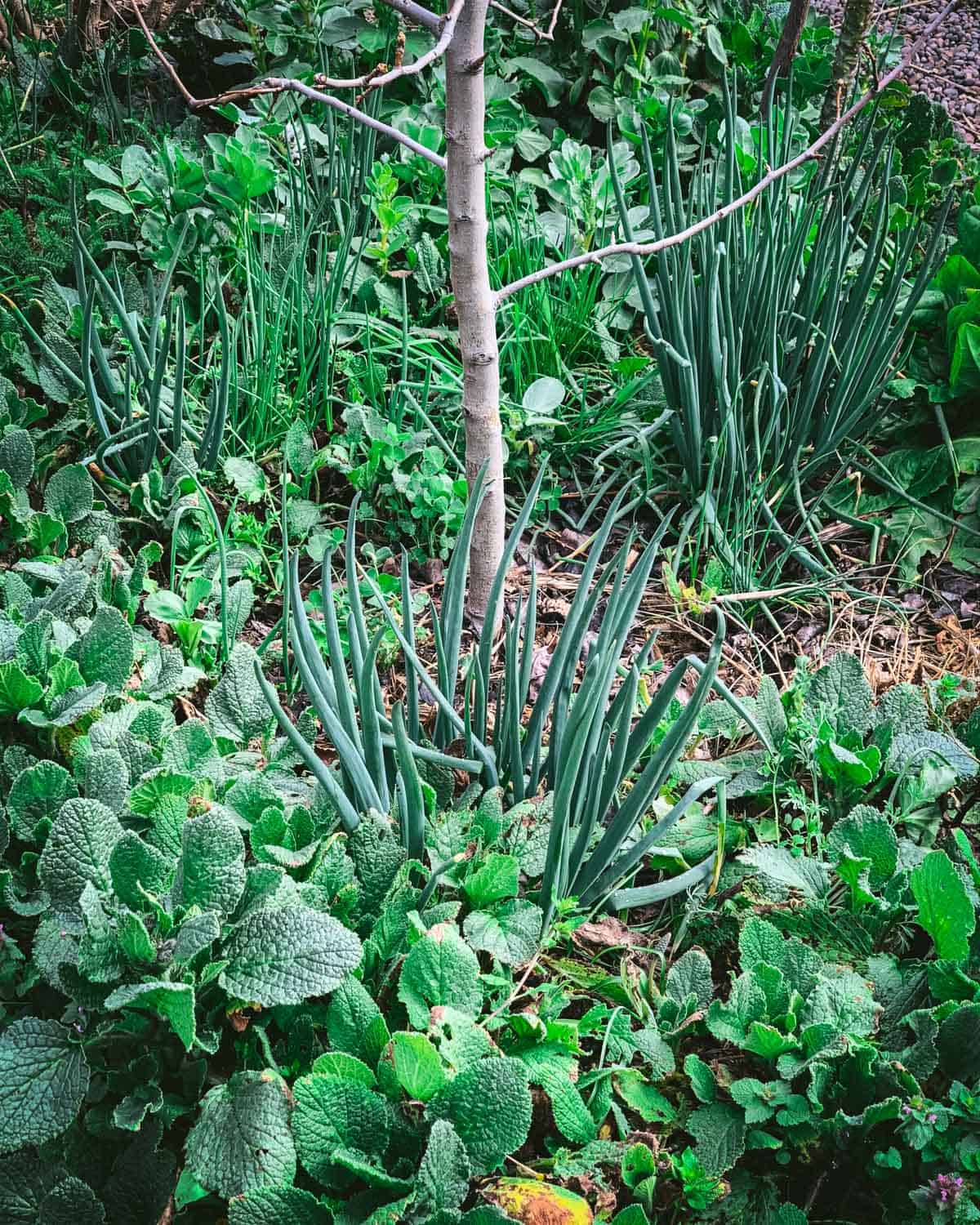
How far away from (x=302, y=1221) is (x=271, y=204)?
2129 millimetres

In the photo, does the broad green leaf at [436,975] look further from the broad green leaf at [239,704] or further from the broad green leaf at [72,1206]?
the broad green leaf at [239,704]

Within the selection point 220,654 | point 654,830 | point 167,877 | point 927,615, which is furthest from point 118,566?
point 927,615

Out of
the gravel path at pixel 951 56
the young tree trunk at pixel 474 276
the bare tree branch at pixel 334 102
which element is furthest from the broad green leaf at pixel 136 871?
the gravel path at pixel 951 56

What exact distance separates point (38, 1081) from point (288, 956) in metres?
0.26

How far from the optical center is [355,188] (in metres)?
2.30

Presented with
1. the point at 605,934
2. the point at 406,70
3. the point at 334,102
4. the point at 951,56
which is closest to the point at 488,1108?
the point at 605,934

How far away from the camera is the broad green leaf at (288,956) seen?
1.03 meters

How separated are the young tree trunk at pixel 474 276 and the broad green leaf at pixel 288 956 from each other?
1.55 feet

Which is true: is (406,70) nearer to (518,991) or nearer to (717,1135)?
(518,991)

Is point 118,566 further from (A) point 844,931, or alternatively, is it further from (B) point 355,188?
(A) point 844,931

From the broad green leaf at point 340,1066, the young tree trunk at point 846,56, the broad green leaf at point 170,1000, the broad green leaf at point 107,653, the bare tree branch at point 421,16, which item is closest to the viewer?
the broad green leaf at point 170,1000

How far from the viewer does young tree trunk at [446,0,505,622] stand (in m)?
1.41

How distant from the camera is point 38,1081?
1.00 meters

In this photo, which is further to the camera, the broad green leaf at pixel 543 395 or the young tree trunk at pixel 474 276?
the broad green leaf at pixel 543 395
